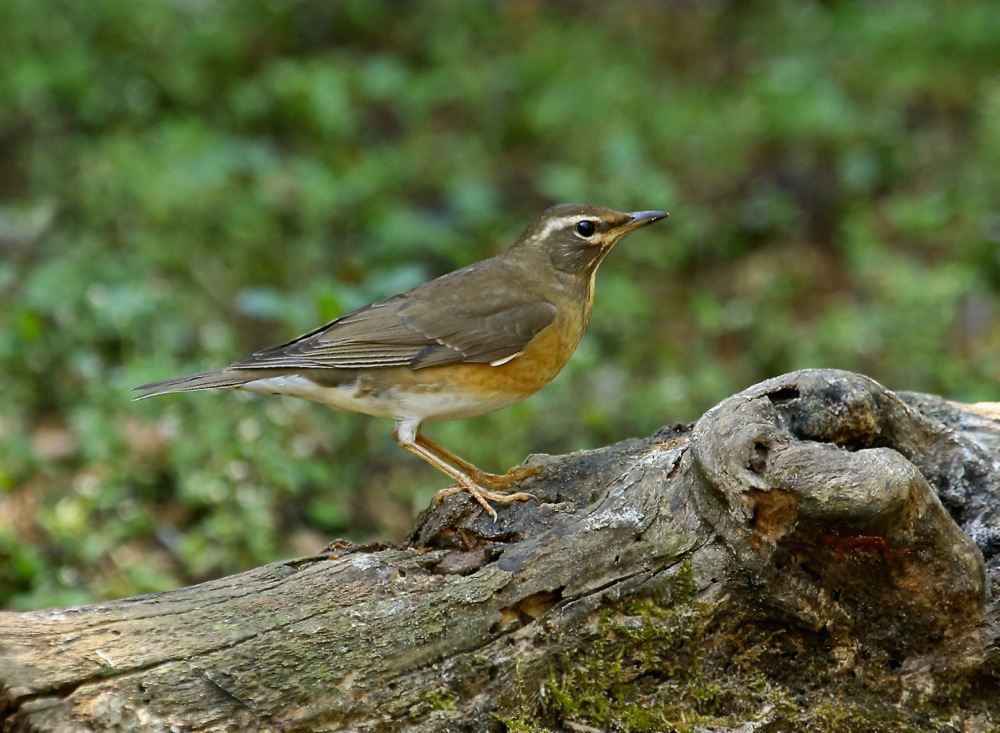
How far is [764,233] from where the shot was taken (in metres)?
10.7

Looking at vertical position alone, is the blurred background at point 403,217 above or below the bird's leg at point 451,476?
above

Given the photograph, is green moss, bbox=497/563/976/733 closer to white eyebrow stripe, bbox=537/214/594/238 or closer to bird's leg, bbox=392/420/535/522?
bird's leg, bbox=392/420/535/522

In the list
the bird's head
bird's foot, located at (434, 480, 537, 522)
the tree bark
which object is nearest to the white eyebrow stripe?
the bird's head

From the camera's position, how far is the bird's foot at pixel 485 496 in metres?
4.65

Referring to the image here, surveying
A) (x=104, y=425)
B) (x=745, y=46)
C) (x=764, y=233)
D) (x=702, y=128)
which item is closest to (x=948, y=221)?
(x=764, y=233)

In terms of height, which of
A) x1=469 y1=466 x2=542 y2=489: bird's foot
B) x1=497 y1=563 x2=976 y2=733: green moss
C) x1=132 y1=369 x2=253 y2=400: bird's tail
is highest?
x1=132 y1=369 x2=253 y2=400: bird's tail

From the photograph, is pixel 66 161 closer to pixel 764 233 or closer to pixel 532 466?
pixel 764 233

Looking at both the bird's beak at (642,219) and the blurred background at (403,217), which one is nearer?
the bird's beak at (642,219)

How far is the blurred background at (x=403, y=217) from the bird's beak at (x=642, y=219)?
2.13 meters

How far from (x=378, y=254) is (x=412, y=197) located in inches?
53.7

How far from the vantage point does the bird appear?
5723mm

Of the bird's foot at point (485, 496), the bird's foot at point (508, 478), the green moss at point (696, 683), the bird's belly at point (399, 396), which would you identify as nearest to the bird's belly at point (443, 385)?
the bird's belly at point (399, 396)

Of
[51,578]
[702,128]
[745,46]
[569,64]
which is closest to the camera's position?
[51,578]

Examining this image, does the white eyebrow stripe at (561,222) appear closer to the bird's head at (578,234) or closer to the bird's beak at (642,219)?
the bird's head at (578,234)
